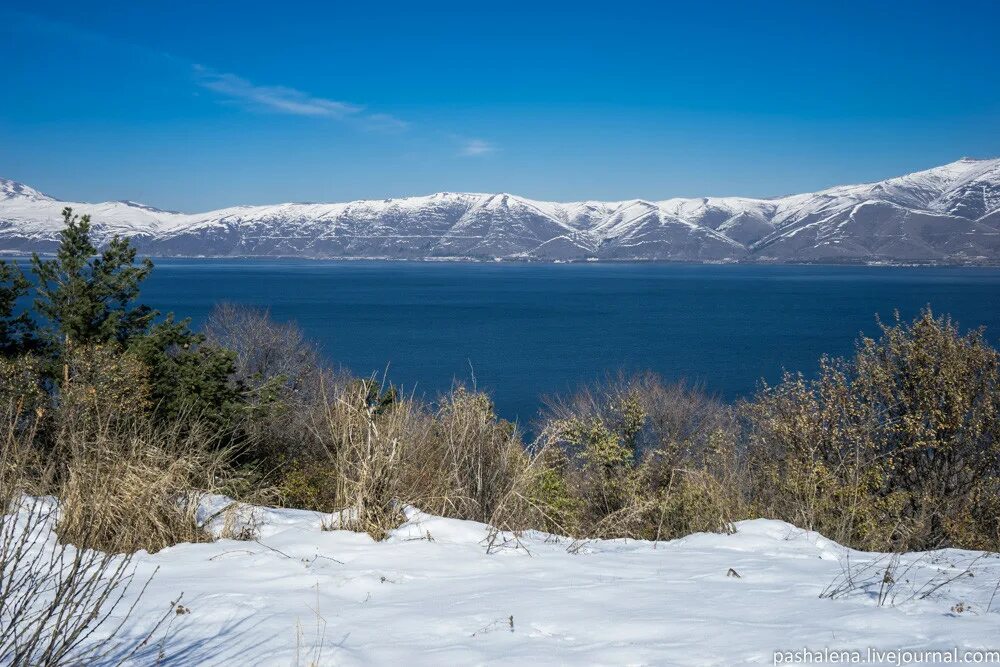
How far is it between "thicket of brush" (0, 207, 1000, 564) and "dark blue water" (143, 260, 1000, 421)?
973cm

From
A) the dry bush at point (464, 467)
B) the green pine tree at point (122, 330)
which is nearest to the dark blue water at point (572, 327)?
the green pine tree at point (122, 330)

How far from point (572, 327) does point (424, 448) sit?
9238 centimetres

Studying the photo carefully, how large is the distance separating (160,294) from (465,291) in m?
67.1

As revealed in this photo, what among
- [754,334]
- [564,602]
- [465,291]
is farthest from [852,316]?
[564,602]

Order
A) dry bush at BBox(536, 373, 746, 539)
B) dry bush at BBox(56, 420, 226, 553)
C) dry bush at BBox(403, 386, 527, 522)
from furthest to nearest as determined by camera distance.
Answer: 1. dry bush at BBox(536, 373, 746, 539)
2. dry bush at BBox(403, 386, 527, 522)
3. dry bush at BBox(56, 420, 226, 553)

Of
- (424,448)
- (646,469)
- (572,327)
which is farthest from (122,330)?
(572,327)

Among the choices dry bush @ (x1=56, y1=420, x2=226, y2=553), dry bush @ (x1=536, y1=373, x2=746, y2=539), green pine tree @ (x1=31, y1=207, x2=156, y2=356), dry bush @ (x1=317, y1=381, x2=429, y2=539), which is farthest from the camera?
green pine tree @ (x1=31, y1=207, x2=156, y2=356)

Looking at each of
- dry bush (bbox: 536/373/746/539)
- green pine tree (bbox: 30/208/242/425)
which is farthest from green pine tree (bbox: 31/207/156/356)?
dry bush (bbox: 536/373/746/539)

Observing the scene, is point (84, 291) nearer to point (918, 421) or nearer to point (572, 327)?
point (918, 421)

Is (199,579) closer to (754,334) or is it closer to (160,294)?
(754,334)

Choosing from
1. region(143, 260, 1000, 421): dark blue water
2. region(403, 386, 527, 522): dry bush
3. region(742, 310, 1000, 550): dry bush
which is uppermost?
region(403, 386, 527, 522): dry bush

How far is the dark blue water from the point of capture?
64.6 metres

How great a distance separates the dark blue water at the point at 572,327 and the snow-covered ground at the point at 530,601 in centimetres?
1825

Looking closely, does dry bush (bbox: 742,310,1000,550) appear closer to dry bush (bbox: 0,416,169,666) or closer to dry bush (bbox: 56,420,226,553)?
dry bush (bbox: 56,420,226,553)
